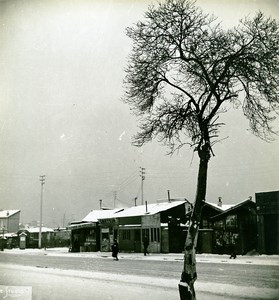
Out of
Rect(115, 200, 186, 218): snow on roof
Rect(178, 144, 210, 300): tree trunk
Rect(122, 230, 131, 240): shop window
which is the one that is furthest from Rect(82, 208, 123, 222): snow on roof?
Rect(178, 144, 210, 300): tree trunk

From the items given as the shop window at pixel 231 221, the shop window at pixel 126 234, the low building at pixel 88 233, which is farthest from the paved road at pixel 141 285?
the low building at pixel 88 233

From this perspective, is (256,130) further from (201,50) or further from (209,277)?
(209,277)

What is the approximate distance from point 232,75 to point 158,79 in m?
1.46

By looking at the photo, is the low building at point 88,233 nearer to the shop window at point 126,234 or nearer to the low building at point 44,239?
the shop window at point 126,234

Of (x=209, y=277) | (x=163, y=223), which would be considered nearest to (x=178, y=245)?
(x=163, y=223)

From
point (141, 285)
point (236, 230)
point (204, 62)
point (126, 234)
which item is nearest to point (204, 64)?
point (204, 62)

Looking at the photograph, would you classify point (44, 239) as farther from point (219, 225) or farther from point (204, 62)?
point (204, 62)

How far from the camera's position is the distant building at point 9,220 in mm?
9375

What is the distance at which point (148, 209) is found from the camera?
23.3 metres

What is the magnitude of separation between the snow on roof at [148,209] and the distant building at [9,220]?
30.2ft

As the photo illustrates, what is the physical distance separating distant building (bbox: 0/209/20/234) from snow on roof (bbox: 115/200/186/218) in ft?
30.2

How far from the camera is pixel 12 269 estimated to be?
9422 millimetres

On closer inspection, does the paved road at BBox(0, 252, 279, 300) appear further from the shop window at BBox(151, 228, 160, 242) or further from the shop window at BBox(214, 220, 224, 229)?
the shop window at BBox(151, 228, 160, 242)

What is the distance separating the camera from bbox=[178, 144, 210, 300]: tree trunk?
6.89 m
